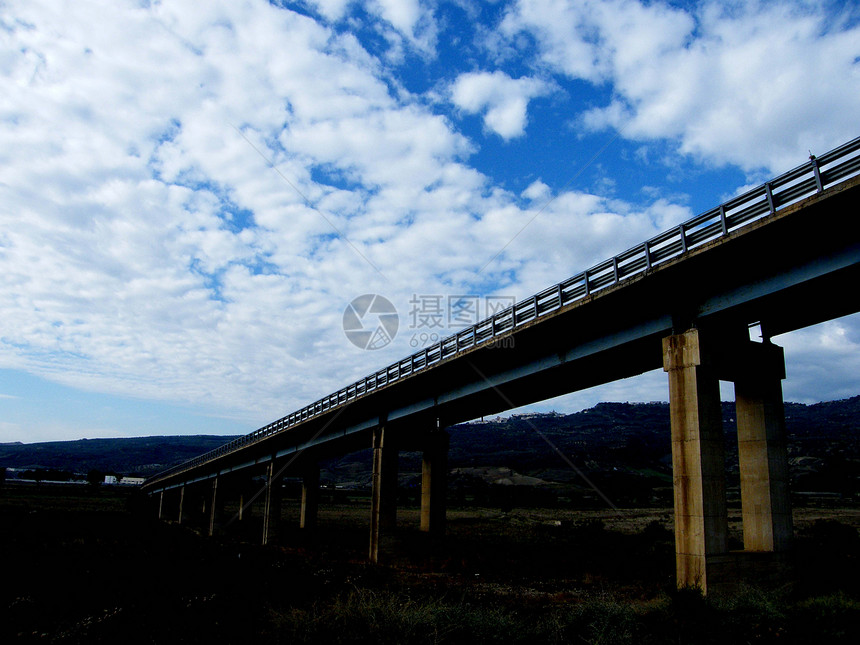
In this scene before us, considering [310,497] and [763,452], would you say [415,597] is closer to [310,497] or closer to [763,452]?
[763,452]

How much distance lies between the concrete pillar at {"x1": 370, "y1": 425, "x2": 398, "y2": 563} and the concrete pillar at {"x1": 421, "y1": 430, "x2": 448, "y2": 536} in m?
2.38

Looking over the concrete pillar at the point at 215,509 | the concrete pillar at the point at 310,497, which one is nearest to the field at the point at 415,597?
the concrete pillar at the point at 310,497

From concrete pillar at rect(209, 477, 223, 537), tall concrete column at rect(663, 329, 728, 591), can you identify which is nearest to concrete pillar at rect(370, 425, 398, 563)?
tall concrete column at rect(663, 329, 728, 591)

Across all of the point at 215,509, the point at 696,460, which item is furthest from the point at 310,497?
the point at 696,460

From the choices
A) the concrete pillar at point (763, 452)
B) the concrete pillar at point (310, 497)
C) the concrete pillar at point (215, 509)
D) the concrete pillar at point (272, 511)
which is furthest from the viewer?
the concrete pillar at point (215, 509)

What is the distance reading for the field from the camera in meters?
10.9

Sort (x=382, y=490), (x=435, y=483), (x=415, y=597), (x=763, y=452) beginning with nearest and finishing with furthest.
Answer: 1. (x=763, y=452)
2. (x=415, y=597)
3. (x=382, y=490)
4. (x=435, y=483)

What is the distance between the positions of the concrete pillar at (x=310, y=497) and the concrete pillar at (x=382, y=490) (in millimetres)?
20809

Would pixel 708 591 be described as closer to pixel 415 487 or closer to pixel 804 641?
pixel 804 641

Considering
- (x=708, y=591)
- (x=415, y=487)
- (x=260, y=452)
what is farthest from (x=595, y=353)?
(x=415, y=487)

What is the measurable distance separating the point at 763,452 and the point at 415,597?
1191 cm

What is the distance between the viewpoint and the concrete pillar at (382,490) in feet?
115

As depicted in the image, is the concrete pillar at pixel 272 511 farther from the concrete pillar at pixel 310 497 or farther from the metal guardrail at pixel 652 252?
the metal guardrail at pixel 652 252

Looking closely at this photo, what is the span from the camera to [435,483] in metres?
38.1
